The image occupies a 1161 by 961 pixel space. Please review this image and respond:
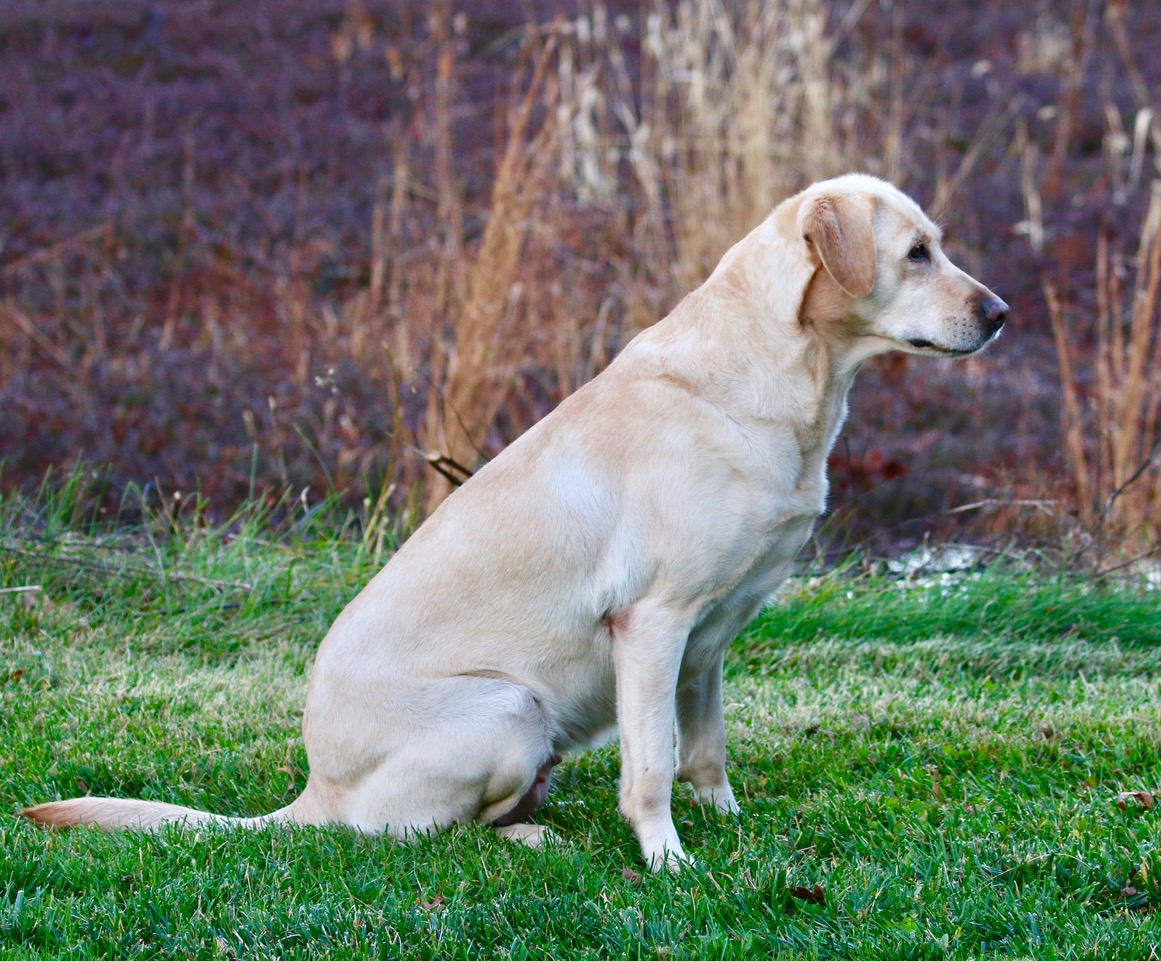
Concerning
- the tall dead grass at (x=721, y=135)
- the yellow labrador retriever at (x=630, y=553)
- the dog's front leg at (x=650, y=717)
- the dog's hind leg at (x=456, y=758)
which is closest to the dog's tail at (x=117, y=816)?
the yellow labrador retriever at (x=630, y=553)

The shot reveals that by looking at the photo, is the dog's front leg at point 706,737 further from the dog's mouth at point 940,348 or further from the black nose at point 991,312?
the black nose at point 991,312

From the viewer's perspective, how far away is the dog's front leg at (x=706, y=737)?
323 cm

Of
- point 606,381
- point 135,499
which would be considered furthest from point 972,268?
point 606,381

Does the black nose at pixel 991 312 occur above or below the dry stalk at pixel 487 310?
above

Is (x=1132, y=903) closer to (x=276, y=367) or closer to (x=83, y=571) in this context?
(x=83, y=571)

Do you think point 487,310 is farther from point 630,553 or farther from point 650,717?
point 650,717

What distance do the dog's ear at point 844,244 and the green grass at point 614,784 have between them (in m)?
1.19

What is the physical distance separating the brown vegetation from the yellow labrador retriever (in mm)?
1781

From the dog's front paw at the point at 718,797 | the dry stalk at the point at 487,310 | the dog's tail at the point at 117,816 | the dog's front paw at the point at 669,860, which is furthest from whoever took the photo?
the dry stalk at the point at 487,310

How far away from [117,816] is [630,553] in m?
1.30

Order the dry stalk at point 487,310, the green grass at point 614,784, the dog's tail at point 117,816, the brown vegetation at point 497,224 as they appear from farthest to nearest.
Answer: the brown vegetation at point 497,224 < the dry stalk at point 487,310 < the dog's tail at point 117,816 < the green grass at point 614,784

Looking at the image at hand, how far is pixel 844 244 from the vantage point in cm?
286

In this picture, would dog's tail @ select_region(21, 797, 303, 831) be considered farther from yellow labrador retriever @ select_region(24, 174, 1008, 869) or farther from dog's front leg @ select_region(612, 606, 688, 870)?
dog's front leg @ select_region(612, 606, 688, 870)

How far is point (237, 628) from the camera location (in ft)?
15.8
